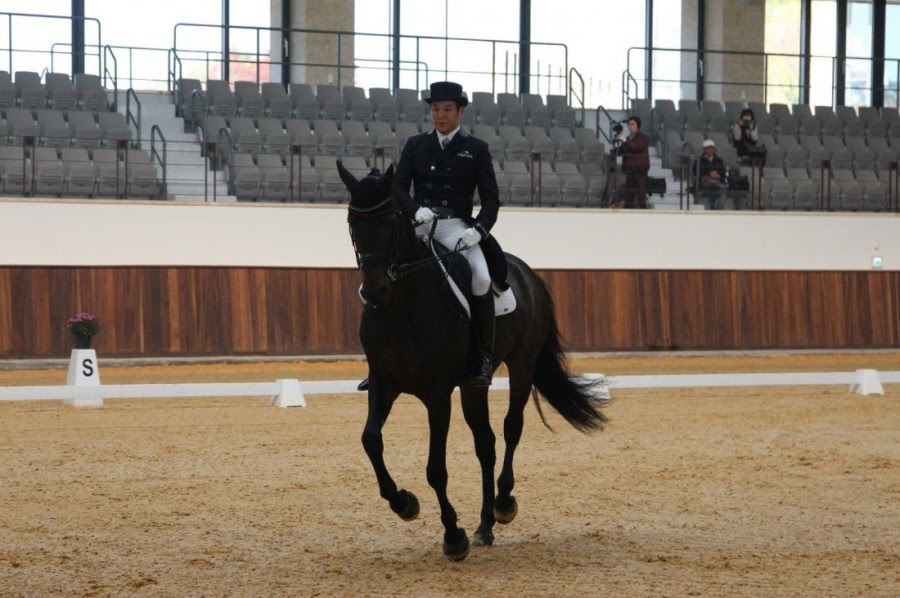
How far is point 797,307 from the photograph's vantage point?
1995 cm

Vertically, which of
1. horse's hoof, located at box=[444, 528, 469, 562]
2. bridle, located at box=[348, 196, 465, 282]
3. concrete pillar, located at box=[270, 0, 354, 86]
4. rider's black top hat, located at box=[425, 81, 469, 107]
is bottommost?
horse's hoof, located at box=[444, 528, 469, 562]

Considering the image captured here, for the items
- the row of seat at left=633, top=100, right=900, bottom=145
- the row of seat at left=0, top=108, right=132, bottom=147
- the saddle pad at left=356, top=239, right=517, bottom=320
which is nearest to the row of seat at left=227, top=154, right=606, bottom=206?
the row of seat at left=0, top=108, right=132, bottom=147

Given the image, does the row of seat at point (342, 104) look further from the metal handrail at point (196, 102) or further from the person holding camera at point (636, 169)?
the person holding camera at point (636, 169)

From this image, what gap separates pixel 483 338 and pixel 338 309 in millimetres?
12043

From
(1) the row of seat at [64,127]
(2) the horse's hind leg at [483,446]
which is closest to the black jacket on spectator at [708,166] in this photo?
(1) the row of seat at [64,127]

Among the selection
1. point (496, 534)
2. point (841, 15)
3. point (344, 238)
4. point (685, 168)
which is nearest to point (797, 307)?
point (685, 168)

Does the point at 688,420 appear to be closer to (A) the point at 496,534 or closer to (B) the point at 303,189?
(A) the point at 496,534

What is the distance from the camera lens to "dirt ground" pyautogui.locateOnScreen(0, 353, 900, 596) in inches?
206

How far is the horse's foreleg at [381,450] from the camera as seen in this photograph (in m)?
5.62

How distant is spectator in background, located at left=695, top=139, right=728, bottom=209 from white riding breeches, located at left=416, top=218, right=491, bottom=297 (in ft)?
45.7

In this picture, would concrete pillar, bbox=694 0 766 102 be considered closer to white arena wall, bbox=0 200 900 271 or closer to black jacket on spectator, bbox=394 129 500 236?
white arena wall, bbox=0 200 900 271

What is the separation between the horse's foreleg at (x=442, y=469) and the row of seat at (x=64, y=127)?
503 inches

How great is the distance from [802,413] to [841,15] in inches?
724

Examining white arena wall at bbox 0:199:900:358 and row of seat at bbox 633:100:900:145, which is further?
row of seat at bbox 633:100:900:145
